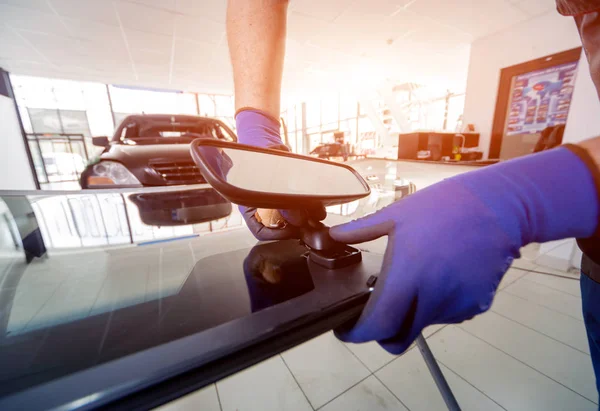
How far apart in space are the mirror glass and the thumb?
0.08m

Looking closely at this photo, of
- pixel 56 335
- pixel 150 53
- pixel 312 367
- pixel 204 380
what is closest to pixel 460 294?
pixel 204 380

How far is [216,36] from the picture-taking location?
11.7ft

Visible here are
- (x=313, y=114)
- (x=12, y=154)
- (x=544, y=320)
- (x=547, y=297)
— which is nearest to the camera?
(x=544, y=320)

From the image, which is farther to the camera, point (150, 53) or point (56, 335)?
point (150, 53)

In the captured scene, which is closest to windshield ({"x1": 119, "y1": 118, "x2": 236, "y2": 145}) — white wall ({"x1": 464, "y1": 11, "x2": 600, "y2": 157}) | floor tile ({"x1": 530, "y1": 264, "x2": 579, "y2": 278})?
floor tile ({"x1": 530, "y1": 264, "x2": 579, "y2": 278})

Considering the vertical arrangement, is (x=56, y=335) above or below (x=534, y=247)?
above

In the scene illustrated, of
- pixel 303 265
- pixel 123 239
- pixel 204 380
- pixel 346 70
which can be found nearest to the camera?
pixel 204 380

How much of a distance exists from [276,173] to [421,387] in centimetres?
95

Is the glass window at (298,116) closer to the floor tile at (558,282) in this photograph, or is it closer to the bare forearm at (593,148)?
the floor tile at (558,282)

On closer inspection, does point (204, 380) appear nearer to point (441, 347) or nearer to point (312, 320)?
point (312, 320)

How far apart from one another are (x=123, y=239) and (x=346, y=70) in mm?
5461

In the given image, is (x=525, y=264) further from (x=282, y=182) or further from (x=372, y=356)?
(x=282, y=182)

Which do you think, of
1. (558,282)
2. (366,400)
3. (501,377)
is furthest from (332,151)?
(366,400)

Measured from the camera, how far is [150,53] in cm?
409
